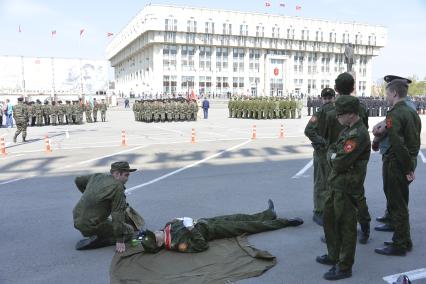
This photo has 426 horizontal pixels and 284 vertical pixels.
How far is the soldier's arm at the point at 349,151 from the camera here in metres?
4.09

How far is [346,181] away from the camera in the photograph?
4199 millimetres

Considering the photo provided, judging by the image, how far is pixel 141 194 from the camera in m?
8.26

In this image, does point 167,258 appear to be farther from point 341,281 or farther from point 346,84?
point 346,84

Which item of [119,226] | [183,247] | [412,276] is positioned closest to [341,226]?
[412,276]

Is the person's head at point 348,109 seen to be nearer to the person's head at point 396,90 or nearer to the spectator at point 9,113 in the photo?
the person's head at point 396,90

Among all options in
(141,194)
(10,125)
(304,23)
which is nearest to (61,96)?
(10,125)

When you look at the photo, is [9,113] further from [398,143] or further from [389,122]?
[398,143]

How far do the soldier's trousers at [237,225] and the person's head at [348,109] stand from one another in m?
2.21

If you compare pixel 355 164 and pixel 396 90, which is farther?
pixel 396 90

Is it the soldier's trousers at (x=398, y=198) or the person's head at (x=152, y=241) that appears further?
the person's head at (x=152, y=241)

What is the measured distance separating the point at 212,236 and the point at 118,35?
126019mm

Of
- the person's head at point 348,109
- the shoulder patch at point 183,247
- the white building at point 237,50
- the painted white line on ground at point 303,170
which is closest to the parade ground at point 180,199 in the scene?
the painted white line on ground at point 303,170

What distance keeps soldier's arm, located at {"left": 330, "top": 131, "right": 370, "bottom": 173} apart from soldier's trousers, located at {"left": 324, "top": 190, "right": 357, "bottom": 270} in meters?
0.28

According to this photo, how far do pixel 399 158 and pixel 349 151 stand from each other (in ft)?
3.26
